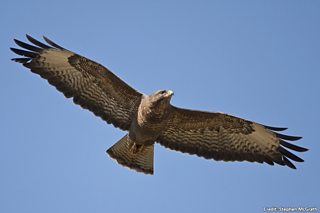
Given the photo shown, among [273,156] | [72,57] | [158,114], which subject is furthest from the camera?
[273,156]

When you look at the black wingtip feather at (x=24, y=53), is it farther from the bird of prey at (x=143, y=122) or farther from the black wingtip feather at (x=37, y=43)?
the black wingtip feather at (x=37, y=43)

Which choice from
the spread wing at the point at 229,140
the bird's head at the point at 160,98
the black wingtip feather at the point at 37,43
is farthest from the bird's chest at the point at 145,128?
the black wingtip feather at the point at 37,43

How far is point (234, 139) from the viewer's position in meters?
9.12

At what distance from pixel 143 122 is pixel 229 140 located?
1926 mm

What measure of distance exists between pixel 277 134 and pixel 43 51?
459cm

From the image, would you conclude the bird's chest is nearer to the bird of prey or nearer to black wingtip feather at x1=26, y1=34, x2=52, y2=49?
the bird of prey

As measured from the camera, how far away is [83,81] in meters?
8.70

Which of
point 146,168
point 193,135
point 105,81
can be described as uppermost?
point 105,81

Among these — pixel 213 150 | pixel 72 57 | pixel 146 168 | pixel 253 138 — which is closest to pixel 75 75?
pixel 72 57

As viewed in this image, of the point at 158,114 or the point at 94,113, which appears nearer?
the point at 158,114

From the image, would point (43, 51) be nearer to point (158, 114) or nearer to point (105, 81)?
point (105, 81)

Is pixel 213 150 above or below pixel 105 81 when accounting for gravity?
below

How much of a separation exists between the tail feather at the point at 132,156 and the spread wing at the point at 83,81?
36 cm

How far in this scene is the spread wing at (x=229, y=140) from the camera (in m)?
8.90
